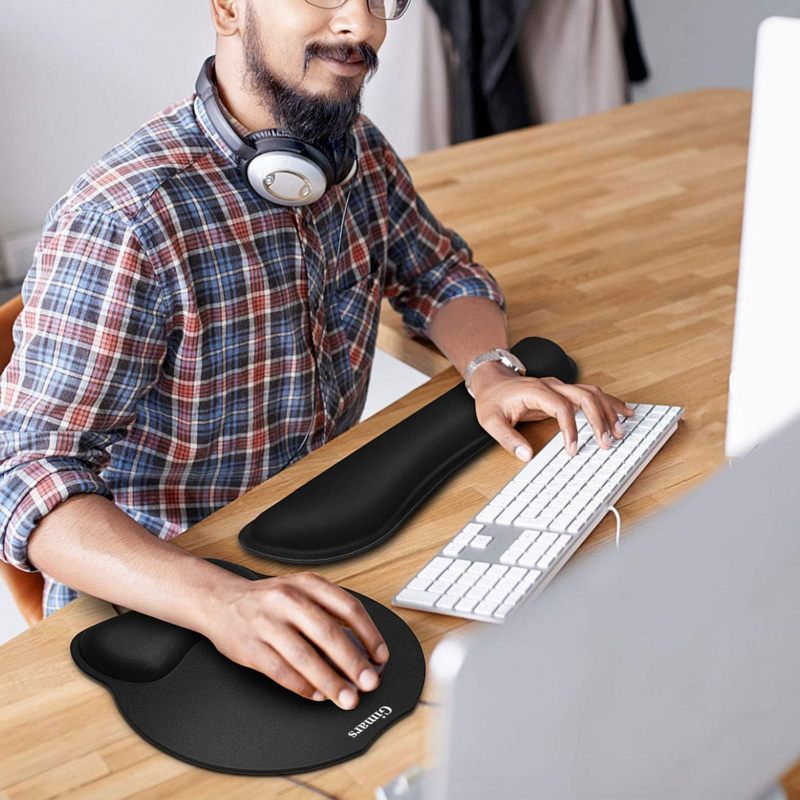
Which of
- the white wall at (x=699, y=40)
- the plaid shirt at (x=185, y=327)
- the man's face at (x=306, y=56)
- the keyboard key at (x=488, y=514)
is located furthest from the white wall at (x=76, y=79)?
the keyboard key at (x=488, y=514)

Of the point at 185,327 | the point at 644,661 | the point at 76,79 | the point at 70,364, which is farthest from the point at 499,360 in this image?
the point at 76,79

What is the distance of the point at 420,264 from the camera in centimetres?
142

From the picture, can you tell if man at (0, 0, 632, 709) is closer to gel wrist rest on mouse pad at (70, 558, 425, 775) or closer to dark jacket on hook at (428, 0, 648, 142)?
gel wrist rest on mouse pad at (70, 558, 425, 775)

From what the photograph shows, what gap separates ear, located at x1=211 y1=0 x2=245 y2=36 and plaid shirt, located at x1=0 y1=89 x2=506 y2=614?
0.08 meters

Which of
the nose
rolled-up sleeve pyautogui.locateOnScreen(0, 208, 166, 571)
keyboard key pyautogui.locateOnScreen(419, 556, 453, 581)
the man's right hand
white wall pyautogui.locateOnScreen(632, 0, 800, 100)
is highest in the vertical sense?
the nose

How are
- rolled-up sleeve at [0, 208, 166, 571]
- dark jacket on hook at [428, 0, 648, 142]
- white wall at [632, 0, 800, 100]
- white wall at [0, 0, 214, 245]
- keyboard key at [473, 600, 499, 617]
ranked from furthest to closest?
white wall at [632, 0, 800, 100]
dark jacket on hook at [428, 0, 648, 142]
white wall at [0, 0, 214, 245]
rolled-up sleeve at [0, 208, 166, 571]
keyboard key at [473, 600, 499, 617]

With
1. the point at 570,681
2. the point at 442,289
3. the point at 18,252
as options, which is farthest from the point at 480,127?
the point at 570,681

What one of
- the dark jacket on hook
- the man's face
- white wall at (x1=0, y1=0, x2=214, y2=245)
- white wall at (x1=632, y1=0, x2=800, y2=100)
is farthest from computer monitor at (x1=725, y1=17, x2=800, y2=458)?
white wall at (x1=632, y1=0, x2=800, y2=100)

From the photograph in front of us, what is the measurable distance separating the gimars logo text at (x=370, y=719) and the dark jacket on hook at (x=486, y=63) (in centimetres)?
293

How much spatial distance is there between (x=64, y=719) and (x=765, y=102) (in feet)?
2.39

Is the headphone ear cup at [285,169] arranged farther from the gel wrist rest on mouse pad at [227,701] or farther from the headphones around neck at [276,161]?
the gel wrist rest on mouse pad at [227,701]

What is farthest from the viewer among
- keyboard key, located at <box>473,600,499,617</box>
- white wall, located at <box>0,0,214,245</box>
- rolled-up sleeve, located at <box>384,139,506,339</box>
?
white wall, located at <box>0,0,214,245</box>

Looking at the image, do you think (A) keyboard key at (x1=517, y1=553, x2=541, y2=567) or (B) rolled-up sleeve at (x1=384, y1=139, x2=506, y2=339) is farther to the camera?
(B) rolled-up sleeve at (x1=384, y1=139, x2=506, y2=339)

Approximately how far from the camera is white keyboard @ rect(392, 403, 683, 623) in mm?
849
